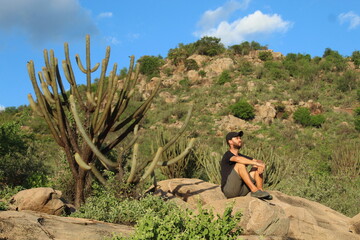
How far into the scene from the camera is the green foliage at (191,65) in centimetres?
4499

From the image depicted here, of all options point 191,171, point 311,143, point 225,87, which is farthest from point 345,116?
point 191,171

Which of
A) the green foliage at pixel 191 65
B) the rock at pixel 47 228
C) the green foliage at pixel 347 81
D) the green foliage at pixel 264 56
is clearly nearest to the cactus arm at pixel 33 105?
the rock at pixel 47 228

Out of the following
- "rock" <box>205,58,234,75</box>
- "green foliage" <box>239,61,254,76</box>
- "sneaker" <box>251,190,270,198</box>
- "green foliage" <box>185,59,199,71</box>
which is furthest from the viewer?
"green foliage" <box>185,59,199,71</box>

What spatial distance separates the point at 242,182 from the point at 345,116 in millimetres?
28215

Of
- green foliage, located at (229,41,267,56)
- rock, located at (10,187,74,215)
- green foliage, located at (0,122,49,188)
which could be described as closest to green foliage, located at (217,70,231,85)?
green foliage, located at (229,41,267,56)

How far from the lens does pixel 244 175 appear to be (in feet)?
19.6

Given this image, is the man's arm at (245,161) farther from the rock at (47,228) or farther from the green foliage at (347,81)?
the green foliage at (347,81)

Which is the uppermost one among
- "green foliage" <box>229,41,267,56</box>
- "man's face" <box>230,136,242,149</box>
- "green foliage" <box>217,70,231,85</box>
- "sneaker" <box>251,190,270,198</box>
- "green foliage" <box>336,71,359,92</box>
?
"green foliage" <box>229,41,267,56</box>

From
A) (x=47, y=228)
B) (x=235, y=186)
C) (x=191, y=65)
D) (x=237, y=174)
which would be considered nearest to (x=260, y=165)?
(x=237, y=174)

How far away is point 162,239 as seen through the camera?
3633 millimetres

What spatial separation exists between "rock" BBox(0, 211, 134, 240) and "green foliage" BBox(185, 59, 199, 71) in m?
40.7

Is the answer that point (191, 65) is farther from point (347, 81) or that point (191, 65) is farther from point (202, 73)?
point (347, 81)

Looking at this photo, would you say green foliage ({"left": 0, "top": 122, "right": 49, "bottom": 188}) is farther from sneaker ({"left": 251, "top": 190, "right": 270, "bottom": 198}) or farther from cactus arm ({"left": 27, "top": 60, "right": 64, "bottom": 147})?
sneaker ({"left": 251, "top": 190, "right": 270, "bottom": 198})

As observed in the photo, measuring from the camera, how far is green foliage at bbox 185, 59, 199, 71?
45.0m
